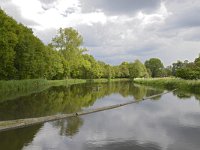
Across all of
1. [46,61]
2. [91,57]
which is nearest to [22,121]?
[46,61]

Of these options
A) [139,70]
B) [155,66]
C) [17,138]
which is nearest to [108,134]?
[17,138]

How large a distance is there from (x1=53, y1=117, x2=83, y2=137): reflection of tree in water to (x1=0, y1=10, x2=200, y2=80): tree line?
26354mm

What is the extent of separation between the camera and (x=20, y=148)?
1291 centimetres

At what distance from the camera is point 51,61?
2995 inches

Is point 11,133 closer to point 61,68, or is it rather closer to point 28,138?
point 28,138

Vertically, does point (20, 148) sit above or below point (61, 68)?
below

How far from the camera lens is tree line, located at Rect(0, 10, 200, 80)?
46.4 meters

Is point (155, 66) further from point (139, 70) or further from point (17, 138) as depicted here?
point (17, 138)

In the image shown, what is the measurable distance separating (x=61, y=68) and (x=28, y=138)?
7152cm

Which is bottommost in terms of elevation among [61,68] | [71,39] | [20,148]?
[20,148]

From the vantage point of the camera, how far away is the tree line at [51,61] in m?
46.4

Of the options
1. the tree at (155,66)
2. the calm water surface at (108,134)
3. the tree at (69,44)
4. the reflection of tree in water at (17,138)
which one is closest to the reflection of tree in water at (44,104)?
the calm water surface at (108,134)

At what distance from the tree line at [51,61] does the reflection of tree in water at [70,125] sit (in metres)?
26.4

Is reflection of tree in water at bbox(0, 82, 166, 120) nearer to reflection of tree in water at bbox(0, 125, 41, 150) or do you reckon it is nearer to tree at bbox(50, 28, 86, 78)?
reflection of tree in water at bbox(0, 125, 41, 150)
